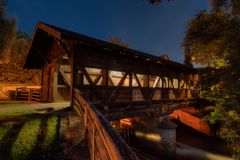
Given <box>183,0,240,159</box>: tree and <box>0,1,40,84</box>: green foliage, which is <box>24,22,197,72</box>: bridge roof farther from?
<box>0,1,40,84</box>: green foliage

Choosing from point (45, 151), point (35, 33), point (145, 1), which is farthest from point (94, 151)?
point (35, 33)

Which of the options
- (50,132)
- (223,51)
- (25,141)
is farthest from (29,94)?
(223,51)

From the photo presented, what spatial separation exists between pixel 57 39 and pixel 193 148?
13.9m

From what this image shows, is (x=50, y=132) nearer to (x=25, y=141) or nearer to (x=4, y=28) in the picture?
(x=25, y=141)

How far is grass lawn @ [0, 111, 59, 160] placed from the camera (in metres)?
4.42

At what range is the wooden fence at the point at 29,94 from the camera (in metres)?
12.8

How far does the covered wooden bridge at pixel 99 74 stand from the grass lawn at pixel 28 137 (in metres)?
1.15

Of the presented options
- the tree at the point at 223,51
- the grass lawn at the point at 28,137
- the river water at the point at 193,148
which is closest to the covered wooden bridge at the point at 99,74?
the grass lawn at the point at 28,137

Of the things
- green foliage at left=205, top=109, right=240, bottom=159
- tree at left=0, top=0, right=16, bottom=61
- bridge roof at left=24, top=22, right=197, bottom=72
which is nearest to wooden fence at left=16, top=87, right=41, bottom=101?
bridge roof at left=24, top=22, right=197, bottom=72

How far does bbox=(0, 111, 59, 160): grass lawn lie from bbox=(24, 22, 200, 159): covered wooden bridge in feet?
3.79

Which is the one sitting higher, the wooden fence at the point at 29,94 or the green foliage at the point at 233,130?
the wooden fence at the point at 29,94

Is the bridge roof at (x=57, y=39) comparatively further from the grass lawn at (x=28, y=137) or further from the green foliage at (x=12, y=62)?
the green foliage at (x=12, y=62)

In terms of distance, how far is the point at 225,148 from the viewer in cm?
1413

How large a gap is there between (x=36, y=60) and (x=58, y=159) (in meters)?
10.0
